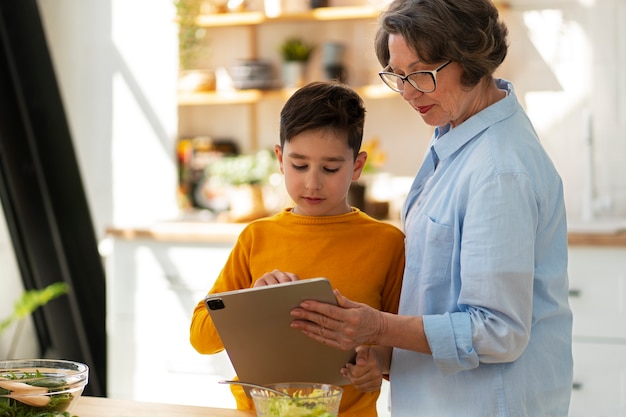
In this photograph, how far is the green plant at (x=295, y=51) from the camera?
13.6 ft

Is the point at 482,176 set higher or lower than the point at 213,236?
higher

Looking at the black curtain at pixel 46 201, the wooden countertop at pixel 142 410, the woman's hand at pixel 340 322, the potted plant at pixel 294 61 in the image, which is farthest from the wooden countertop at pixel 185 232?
the woman's hand at pixel 340 322

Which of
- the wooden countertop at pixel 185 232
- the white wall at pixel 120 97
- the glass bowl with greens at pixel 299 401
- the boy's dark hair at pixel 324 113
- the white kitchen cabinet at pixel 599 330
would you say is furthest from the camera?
the white wall at pixel 120 97

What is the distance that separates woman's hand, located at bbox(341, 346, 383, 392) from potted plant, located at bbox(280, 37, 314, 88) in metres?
2.55

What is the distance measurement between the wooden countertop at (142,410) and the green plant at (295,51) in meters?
2.62

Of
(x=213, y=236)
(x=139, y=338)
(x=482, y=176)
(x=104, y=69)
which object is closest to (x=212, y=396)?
(x=139, y=338)

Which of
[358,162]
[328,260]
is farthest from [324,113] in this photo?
[328,260]

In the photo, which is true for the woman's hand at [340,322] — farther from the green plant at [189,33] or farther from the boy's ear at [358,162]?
the green plant at [189,33]

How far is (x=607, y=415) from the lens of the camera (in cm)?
315

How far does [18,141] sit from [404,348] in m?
2.97

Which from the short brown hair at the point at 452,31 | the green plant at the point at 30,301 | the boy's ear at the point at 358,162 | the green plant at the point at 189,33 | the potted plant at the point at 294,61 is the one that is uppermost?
the short brown hair at the point at 452,31

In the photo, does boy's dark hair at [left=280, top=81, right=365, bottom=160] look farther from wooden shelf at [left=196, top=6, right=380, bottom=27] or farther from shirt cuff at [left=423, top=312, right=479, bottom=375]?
wooden shelf at [left=196, top=6, right=380, bottom=27]

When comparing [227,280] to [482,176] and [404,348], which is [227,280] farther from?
[482,176]

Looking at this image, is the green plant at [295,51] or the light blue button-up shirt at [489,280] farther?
the green plant at [295,51]
